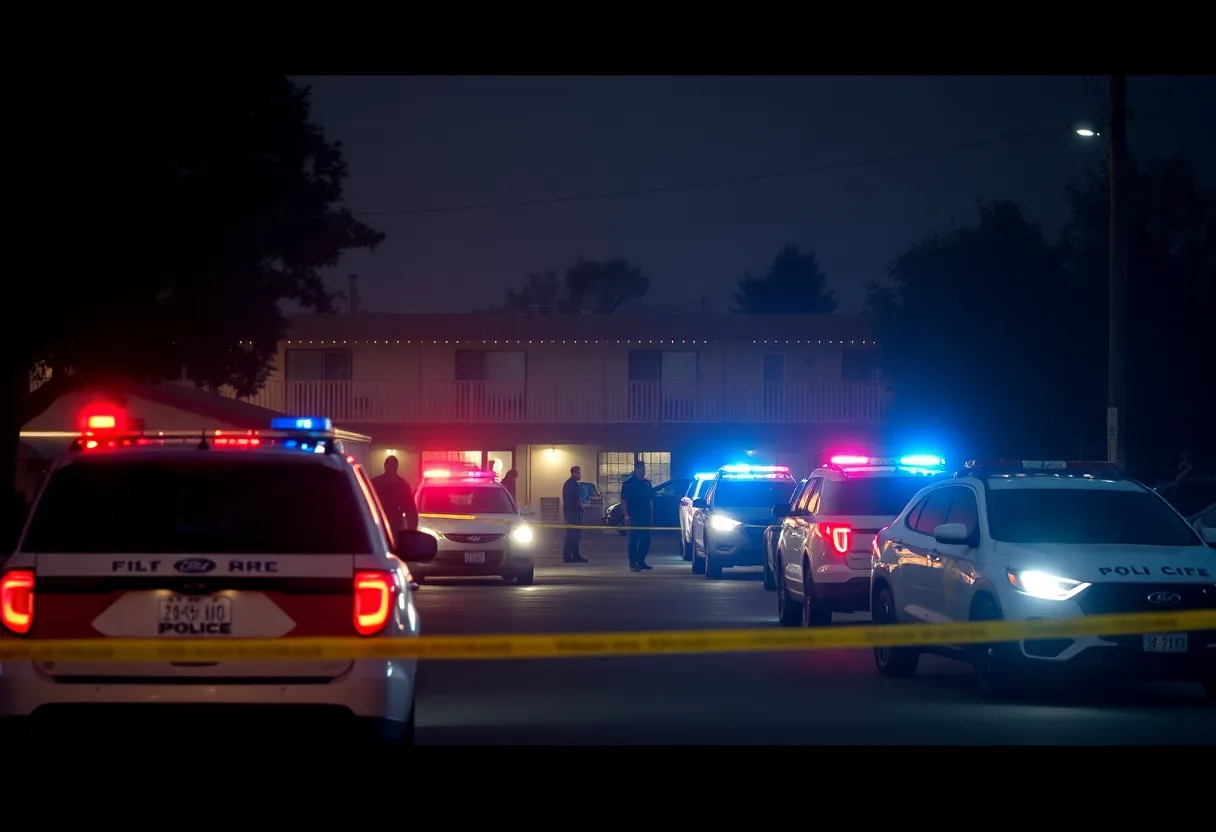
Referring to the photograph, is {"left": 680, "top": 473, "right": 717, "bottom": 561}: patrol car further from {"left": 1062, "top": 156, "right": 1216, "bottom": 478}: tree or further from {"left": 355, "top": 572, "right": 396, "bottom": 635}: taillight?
{"left": 355, "top": 572, "right": 396, "bottom": 635}: taillight

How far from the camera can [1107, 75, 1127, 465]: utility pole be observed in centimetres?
2628

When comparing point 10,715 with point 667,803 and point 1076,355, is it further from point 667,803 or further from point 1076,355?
point 1076,355

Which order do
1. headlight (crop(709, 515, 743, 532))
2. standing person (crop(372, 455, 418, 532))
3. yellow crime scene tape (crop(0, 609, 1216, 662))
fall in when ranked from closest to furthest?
yellow crime scene tape (crop(0, 609, 1216, 662)) < standing person (crop(372, 455, 418, 532)) < headlight (crop(709, 515, 743, 532))

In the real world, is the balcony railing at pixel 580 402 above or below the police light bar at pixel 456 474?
above

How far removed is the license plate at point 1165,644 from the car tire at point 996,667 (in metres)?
0.91

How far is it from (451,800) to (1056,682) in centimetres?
680

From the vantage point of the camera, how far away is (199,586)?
29.9 feet

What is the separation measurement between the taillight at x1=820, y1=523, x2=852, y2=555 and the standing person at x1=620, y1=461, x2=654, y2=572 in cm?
1470

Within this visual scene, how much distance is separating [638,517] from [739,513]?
12.6 feet

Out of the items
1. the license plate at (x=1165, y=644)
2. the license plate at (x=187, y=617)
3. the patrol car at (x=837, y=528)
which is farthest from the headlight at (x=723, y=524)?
the license plate at (x=187, y=617)

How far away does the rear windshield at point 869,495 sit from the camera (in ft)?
67.3

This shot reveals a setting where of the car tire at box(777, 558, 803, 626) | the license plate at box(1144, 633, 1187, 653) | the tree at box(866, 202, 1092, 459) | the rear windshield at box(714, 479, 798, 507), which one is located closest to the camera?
the license plate at box(1144, 633, 1187, 653)

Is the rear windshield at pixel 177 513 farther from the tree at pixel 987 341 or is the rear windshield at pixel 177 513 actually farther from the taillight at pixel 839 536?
the tree at pixel 987 341

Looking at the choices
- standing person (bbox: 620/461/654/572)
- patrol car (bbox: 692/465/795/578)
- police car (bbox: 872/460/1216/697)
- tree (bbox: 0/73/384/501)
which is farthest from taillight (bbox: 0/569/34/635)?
standing person (bbox: 620/461/654/572)
